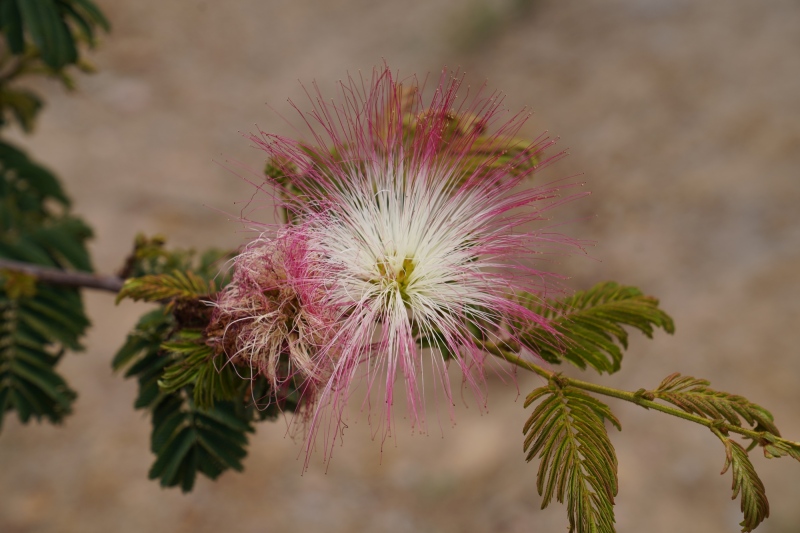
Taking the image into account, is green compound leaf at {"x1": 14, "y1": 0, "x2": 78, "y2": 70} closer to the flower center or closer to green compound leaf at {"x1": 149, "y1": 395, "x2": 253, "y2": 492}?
green compound leaf at {"x1": 149, "y1": 395, "x2": 253, "y2": 492}

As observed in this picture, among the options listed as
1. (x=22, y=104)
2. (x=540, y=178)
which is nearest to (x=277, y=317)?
(x=22, y=104)

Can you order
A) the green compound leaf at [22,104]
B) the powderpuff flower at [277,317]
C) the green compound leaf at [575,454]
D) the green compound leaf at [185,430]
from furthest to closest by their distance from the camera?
the green compound leaf at [22,104] → the green compound leaf at [185,430] → the powderpuff flower at [277,317] → the green compound leaf at [575,454]

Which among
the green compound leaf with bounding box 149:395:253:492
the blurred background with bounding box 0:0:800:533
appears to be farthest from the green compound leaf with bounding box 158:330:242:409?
the blurred background with bounding box 0:0:800:533

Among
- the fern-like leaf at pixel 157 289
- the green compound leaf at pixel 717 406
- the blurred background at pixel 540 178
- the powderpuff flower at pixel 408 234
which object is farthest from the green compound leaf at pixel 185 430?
the blurred background at pixel 540 178

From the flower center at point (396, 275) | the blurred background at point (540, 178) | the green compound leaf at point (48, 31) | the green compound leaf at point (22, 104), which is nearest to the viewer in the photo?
the flower center at point (396, 275)

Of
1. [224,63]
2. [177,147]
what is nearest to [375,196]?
[177,147]

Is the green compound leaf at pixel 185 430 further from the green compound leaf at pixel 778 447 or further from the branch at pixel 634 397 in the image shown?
the green compound leaf at pixel 778 447
